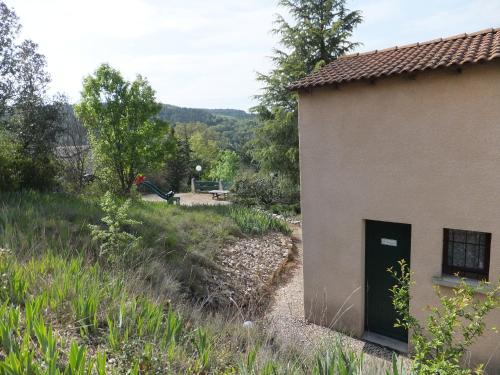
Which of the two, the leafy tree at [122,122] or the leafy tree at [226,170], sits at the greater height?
the leafy tree at [122,122]

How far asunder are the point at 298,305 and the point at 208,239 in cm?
344

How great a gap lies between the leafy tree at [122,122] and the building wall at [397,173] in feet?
37.1

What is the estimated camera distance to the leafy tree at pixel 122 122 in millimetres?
16422

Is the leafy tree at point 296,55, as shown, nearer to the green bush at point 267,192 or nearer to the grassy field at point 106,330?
the green bush at point 267,192

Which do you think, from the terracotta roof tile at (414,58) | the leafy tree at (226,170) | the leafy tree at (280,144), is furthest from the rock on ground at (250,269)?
the leafy tree at (226,170)

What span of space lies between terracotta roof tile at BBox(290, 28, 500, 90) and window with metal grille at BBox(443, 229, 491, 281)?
295cm

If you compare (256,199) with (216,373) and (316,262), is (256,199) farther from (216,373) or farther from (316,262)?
(216,373)

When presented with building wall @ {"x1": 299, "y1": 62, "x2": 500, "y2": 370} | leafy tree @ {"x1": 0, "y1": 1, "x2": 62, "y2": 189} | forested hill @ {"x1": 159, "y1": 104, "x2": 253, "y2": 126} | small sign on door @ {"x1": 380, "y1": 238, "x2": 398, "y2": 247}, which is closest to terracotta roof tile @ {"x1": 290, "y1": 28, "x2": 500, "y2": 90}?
building wall @ {"x1": 299, "y1": 62, "x2": 500, "y2": 370}

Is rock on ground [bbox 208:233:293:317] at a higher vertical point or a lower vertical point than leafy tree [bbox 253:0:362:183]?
lower

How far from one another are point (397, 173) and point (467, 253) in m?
1.86

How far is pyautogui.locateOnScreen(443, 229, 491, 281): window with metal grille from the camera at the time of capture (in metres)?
6.01

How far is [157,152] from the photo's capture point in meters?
17.4

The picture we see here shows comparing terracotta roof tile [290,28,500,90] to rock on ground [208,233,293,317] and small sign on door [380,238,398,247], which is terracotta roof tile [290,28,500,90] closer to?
small sign on door [380,238,398,247]

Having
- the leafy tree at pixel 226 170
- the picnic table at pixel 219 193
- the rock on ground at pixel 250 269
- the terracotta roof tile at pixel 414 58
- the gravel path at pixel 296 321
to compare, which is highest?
the terracotta roof tile at pixel 414 58
